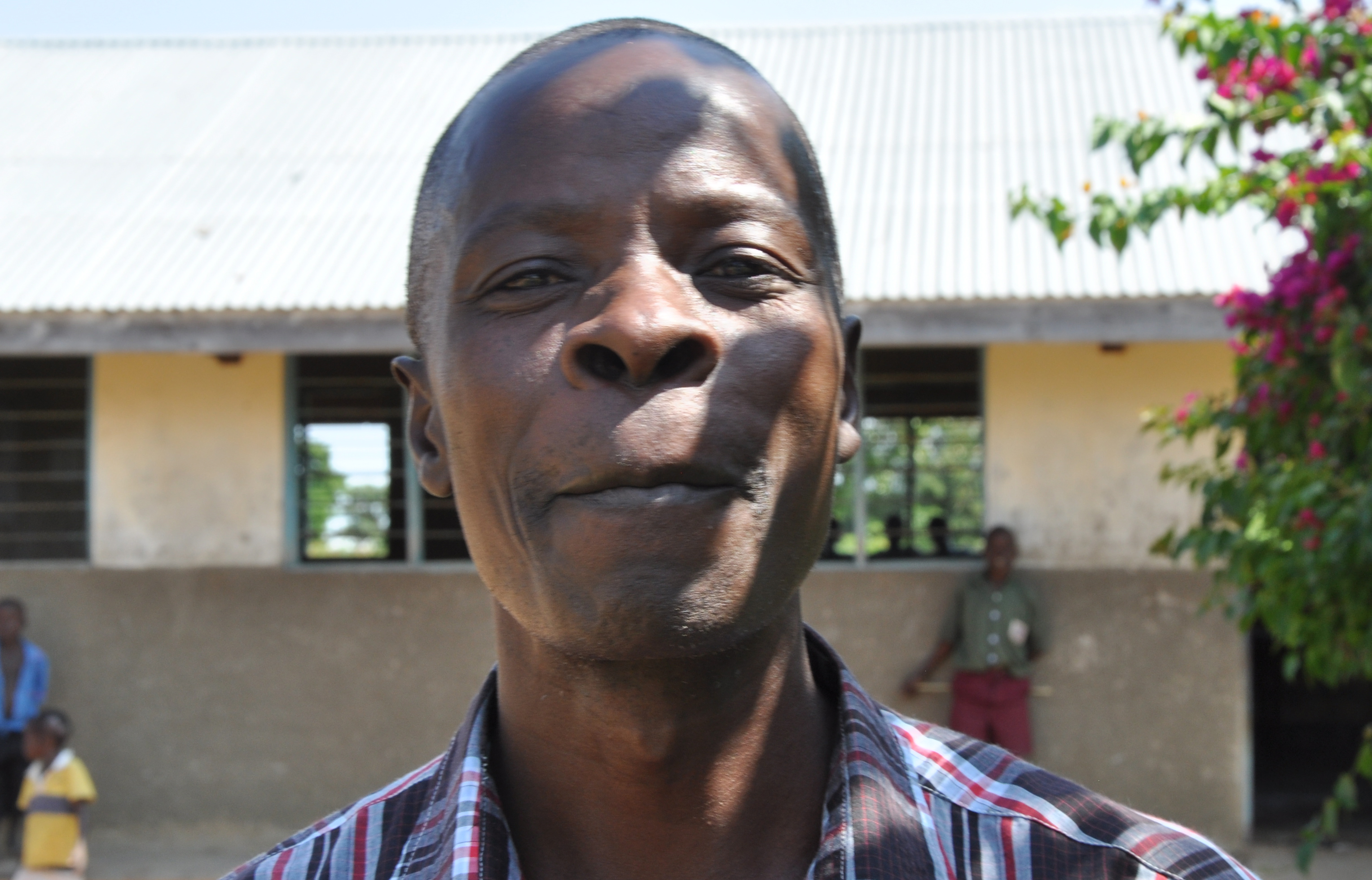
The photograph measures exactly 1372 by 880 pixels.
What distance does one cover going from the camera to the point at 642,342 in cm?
115

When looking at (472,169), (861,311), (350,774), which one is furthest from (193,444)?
(472,169)

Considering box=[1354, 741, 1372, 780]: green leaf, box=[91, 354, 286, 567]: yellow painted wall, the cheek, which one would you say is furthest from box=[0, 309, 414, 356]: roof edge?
the cheek

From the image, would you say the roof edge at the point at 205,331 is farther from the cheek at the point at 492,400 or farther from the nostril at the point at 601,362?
the nostril at the point at 601,362

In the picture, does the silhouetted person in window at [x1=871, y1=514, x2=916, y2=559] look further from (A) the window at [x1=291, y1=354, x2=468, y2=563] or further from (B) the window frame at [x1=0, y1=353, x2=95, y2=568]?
(B) the window frame at [x1=0, y1=353, x2=95, y2=568]

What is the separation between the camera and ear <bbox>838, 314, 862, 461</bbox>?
1.43m

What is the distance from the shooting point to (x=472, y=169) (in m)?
1.34

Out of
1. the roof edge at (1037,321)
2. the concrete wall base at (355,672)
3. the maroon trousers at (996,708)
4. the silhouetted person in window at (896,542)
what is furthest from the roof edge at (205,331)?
the maroon trousers at (996,708)

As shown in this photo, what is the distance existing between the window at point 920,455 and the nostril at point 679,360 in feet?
20.7

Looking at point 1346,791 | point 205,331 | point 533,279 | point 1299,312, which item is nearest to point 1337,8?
point 1299,312

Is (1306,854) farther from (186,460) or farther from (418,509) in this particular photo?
(186,460)

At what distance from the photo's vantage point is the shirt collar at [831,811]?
4.17ft

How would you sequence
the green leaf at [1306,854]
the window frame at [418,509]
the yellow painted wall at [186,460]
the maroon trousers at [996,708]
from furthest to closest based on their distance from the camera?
the yellow painted wall at [186,460] → the window frame at [418,509] → the maroon trousers at [996,708] → the green leaf at [1306,854]

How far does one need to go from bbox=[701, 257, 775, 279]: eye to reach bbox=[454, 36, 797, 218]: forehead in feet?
0.25

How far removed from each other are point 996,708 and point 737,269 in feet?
20.7
